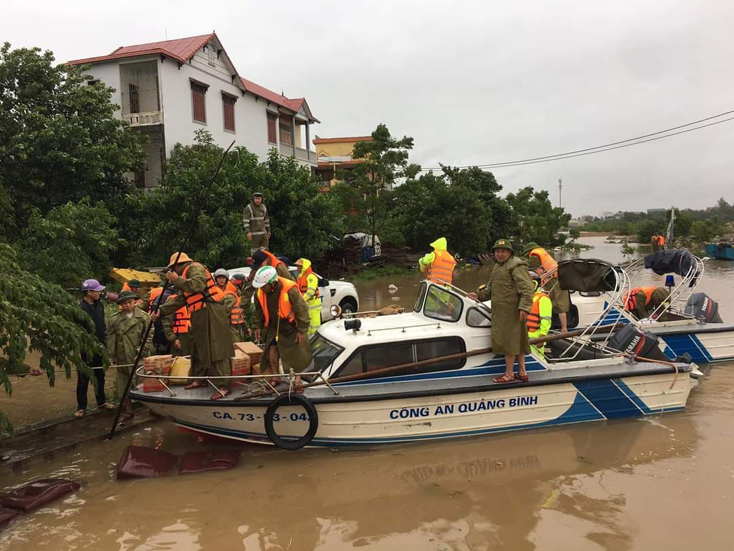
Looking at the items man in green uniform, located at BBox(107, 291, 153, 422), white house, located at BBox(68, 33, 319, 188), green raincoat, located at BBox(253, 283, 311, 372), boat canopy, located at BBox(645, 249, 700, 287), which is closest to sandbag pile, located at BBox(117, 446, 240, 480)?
green raincoat, located at BBox(253, 283, 311, 372)

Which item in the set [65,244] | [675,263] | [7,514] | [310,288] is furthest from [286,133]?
[7,514]

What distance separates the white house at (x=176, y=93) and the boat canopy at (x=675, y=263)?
681 inches

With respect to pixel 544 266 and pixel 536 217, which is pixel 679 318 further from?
pixel 536 217

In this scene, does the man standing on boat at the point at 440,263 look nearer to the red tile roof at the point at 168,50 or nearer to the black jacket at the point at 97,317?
the black jacket at the point at 97,317

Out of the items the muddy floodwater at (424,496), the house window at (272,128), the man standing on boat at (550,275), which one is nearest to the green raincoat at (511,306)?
the muddy floodwater at (424,496)

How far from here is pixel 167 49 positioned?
68.7 ft

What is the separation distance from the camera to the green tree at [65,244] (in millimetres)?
12242

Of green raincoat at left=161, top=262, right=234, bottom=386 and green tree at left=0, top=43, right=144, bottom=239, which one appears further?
green tree at left=0, top=43, right=144, bottom=239

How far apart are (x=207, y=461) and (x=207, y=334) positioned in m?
1.36

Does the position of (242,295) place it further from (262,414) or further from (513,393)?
(513,393)

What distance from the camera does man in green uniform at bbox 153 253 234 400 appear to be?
559 cm

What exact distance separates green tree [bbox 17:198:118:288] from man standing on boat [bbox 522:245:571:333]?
10.7 meters

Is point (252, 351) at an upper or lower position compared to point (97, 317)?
lower

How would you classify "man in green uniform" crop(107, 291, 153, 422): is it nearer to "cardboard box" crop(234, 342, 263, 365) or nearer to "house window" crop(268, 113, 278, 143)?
"cardboard box" crop(234, 342, 263, 365)
